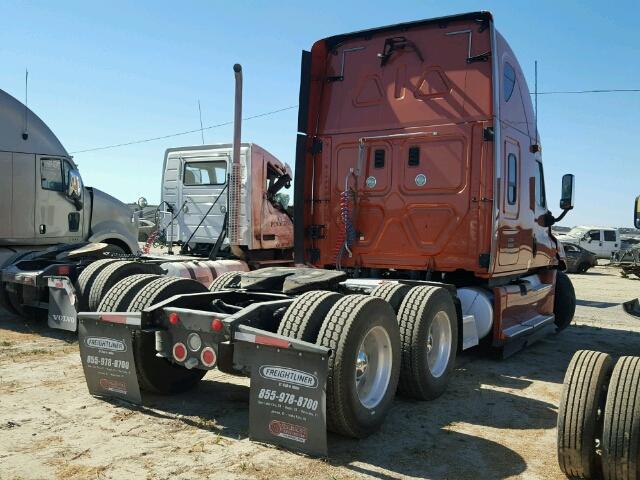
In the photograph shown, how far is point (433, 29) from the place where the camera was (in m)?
6.54

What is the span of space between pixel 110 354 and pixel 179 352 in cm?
65

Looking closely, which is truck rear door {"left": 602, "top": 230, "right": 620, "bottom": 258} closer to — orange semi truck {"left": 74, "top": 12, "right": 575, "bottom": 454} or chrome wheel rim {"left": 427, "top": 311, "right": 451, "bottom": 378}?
orange semi truck {"left": 74, "top": 12, "right": 575, "bottom": 454}

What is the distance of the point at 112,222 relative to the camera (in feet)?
34.7

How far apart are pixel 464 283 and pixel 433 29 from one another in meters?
2.87

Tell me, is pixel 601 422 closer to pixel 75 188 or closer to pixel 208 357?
pixel 208 357

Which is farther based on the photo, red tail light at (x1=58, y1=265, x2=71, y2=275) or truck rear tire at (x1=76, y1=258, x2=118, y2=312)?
red tail light at (x1=58, y1=265, x2=71, y2=275)

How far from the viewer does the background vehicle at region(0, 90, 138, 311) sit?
370 inches

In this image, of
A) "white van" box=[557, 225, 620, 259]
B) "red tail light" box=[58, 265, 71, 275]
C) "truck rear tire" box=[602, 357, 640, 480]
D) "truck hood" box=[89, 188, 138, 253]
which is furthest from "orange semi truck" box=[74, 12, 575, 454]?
"white van" box=[557, 225, 620, 259]

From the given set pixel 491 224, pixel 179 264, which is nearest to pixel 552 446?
pixel 491 224

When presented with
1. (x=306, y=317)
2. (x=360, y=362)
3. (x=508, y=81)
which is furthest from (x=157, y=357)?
(x=508, y=81)

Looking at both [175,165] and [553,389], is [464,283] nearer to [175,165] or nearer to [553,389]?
[553,389]

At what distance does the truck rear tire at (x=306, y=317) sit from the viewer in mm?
3770

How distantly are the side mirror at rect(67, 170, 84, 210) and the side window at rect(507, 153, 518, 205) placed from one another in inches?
280

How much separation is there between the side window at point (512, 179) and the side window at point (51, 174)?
23.7 feet
